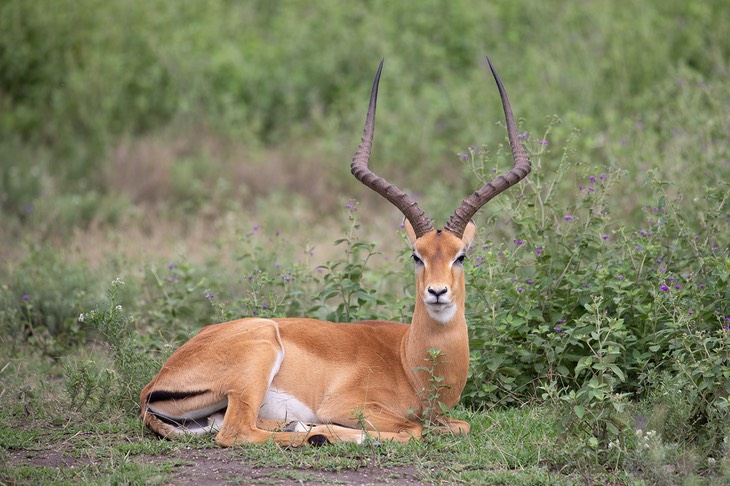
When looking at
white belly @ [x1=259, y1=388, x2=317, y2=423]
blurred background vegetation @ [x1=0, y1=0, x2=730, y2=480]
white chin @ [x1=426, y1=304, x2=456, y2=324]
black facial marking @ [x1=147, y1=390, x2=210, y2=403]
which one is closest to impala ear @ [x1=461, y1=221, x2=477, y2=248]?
white chin @ [x1=426, y1=304, x2=456, y2=324]

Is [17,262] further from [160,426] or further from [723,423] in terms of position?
[723,423]

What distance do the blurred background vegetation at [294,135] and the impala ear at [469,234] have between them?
0.74 meters

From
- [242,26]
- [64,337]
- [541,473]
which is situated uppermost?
[242,26]

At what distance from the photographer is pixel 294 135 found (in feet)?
43.5

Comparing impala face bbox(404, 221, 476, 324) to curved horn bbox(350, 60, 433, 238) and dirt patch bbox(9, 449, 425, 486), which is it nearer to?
curved horn bbox(350, 60, 433, 238)

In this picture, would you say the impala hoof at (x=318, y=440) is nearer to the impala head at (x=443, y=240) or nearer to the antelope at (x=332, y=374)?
the antelope at (x=332, y=374)

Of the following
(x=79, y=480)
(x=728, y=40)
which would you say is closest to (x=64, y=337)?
(x=79, y=480)

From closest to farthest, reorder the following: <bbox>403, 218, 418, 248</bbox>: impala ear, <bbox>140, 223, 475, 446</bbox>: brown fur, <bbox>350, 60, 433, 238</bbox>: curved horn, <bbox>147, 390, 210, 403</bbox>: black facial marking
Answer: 1. <bbox>140, 223, 475, 446</bbox>: brown fur
2. <bbox>147, 390, 210, 403</bbox>: black facial marking
3. <bbox>350, 60, 433, 238</bbox>: curved horn
4. <bbox>403, 218, 418, 248</bbox>: impala ear

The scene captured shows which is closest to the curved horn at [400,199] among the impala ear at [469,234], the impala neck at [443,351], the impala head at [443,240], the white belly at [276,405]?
the impala head at [443,240]

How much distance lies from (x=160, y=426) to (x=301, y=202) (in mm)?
5905

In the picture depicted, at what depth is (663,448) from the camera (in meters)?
4.76

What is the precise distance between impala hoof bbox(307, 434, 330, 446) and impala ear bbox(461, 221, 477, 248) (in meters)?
1.38

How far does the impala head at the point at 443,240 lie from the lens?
5375 millimetres

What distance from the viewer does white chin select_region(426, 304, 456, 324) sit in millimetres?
5457
